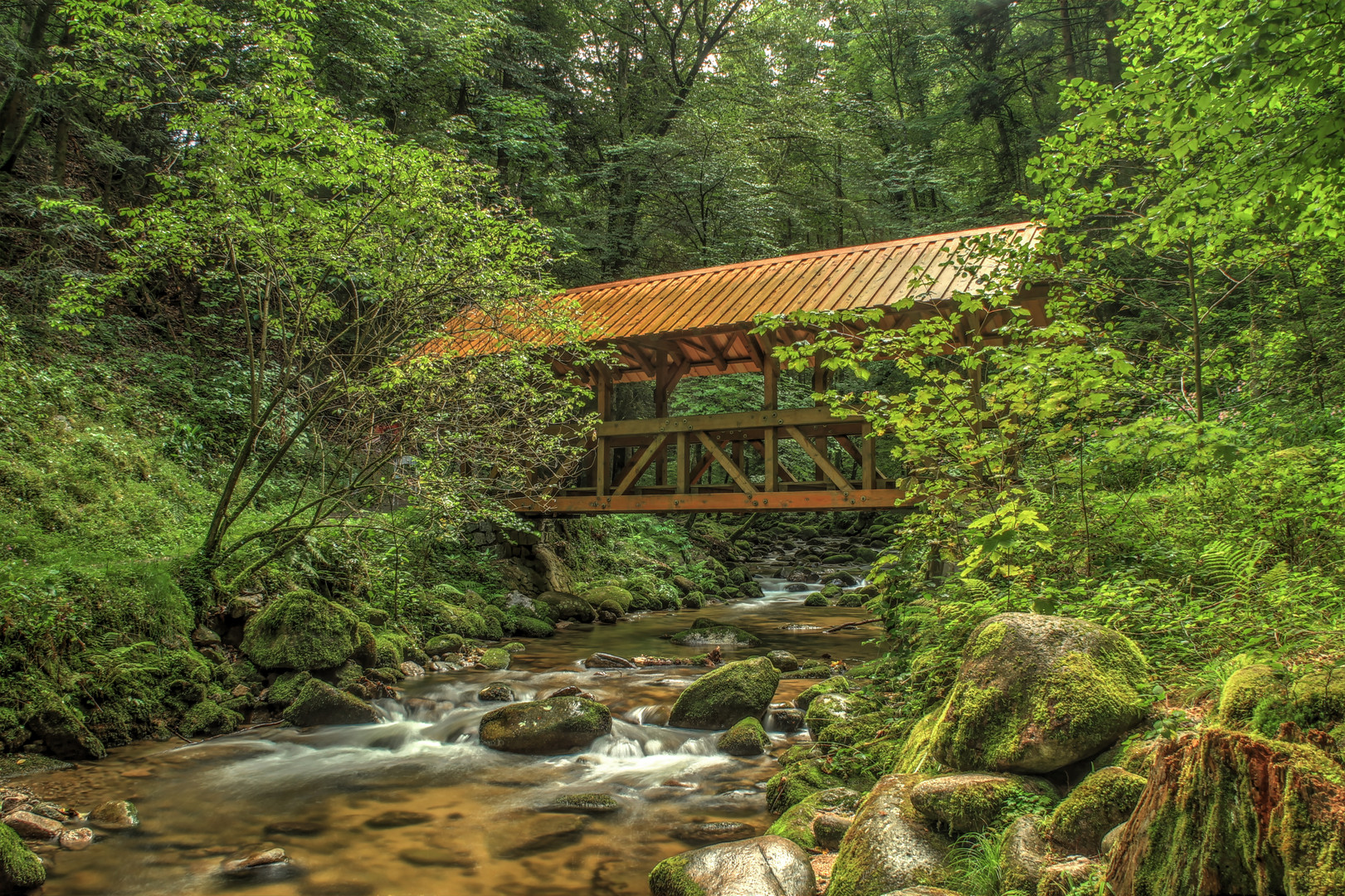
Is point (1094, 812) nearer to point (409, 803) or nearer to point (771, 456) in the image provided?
point (409, 803)

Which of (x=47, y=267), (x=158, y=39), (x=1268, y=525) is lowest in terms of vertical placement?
(x=1268, y=525)

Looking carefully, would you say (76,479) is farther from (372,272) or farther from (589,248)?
(589,248)

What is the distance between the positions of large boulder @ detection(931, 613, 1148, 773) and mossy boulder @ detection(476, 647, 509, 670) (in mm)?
6375

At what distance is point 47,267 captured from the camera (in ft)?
33.0

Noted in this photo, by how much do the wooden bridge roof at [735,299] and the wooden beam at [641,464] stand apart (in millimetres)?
1228

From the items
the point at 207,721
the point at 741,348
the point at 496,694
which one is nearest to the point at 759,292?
the point at 741,348

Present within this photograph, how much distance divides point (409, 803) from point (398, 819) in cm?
27

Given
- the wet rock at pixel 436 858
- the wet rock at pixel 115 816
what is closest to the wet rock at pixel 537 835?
the wet rock at pixel 436 858

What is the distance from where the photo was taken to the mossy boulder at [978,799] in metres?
3.14

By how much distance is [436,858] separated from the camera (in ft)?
14.6

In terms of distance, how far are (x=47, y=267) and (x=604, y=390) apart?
7.43 meters

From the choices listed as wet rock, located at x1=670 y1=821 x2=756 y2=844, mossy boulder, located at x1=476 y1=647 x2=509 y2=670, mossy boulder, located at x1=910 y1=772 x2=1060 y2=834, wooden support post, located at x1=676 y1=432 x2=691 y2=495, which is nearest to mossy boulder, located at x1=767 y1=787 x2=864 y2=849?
wet rock, located at x1=670 y1=821 x2=756 y2=844

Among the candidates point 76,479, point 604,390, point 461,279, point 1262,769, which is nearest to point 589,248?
point 604,390

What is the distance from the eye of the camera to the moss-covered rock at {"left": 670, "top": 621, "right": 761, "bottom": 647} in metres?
10.7
